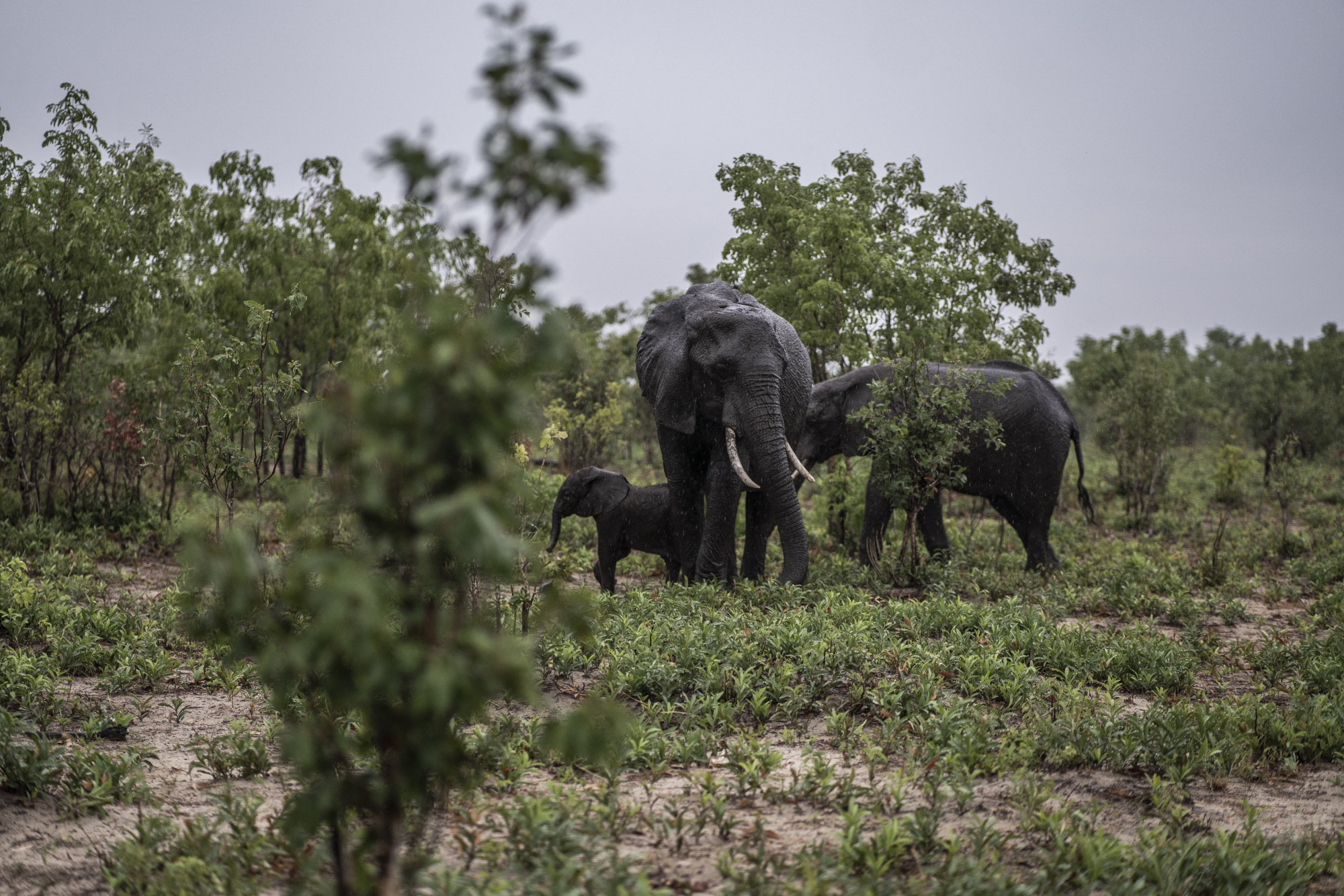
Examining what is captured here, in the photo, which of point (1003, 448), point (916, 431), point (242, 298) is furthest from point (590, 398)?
point (916, 431)

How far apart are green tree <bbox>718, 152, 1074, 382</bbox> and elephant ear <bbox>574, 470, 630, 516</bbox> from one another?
4890mm

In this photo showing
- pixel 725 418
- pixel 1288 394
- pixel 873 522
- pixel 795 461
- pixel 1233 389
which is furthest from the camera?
pixel 1233 389

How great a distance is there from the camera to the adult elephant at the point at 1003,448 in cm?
982

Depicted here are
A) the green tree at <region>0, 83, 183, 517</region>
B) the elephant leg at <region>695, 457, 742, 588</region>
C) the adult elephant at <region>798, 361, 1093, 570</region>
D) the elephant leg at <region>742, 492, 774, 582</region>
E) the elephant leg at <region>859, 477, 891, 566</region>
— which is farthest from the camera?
the green tree at <region>0, 83, 183, 517</region>

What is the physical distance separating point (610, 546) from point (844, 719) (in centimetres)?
412

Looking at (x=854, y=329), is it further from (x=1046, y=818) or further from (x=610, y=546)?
(x=1046, y=818)

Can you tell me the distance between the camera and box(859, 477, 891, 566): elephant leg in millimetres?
9539

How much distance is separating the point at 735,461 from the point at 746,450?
1.49 ft

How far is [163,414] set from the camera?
11.7m

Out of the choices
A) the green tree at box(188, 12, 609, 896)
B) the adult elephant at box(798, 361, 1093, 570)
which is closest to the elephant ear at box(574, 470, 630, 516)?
the adult elephant at box(798, 361, 1093, 570)

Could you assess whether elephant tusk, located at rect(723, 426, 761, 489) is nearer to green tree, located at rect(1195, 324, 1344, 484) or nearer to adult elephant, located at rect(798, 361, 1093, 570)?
adult elephant, located at rect(798, 361, 1093, 570)

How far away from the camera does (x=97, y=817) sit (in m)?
→ 3.88

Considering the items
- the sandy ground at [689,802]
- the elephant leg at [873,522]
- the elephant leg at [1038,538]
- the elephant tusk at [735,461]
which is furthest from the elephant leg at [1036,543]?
the sandy ground at [689,802]

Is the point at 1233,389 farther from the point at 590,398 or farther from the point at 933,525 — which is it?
the point at 933,525
